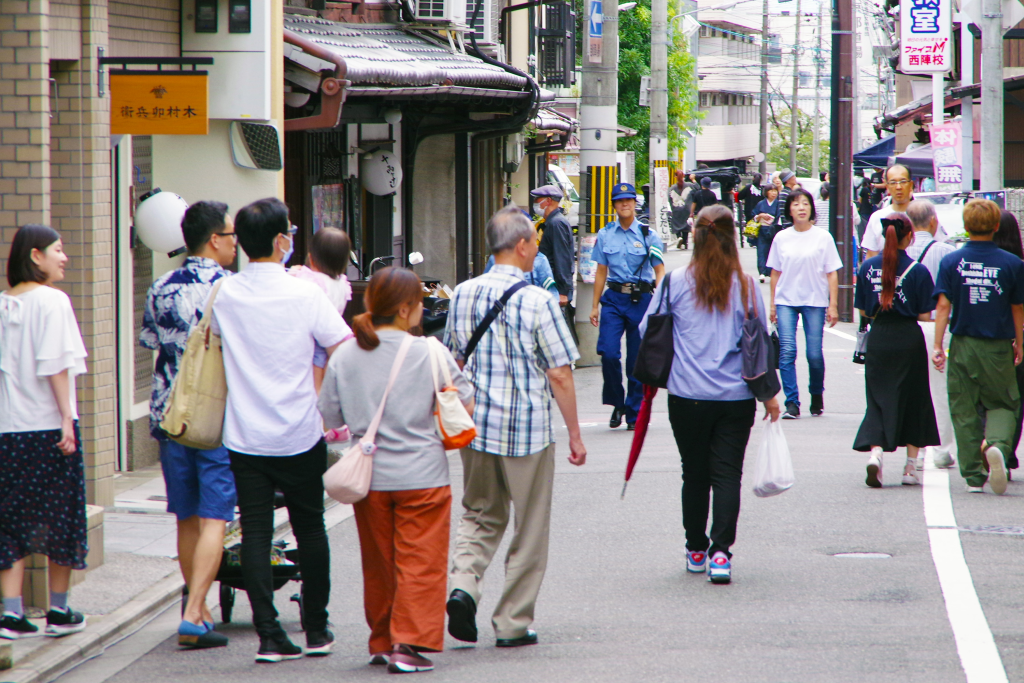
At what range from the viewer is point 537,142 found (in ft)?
88.5

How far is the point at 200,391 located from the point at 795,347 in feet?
25.5

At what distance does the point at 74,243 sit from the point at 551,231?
6.64 meters

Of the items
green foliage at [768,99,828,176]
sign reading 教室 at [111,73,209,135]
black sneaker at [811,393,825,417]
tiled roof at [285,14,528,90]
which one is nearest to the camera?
sign reading 教室 at [111,73,209,135]

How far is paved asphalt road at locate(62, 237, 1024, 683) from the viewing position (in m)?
Answer: 5.46

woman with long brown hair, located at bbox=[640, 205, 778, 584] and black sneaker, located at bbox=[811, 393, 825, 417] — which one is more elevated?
woman with long brown hair, located at bbox=[640, 205, 778, 584]

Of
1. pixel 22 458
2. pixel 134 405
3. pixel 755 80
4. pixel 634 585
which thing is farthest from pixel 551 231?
pixel 755 80

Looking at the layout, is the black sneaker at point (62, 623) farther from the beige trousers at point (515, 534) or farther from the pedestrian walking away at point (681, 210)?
the pedestrian walking away at point (681, 210)

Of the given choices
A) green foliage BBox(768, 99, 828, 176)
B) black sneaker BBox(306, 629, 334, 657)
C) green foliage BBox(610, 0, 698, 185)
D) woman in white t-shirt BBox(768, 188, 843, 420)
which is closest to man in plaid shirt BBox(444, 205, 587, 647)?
black sneaker BBox(306, 629, 334, 657)

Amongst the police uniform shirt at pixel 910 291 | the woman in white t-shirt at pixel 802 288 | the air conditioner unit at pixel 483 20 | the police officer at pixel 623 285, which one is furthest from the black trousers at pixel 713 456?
the air conditioner unit at pixel 483 20

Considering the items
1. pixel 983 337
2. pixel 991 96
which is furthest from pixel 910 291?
pixel 991 96

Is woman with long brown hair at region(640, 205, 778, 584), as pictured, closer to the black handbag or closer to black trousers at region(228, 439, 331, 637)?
the black handbag

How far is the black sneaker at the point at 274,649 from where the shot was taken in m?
5.55

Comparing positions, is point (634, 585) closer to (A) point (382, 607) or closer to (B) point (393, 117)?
(A) point (382, 607)

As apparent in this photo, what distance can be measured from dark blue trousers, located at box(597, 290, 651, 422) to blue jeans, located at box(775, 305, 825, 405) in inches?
56.2
